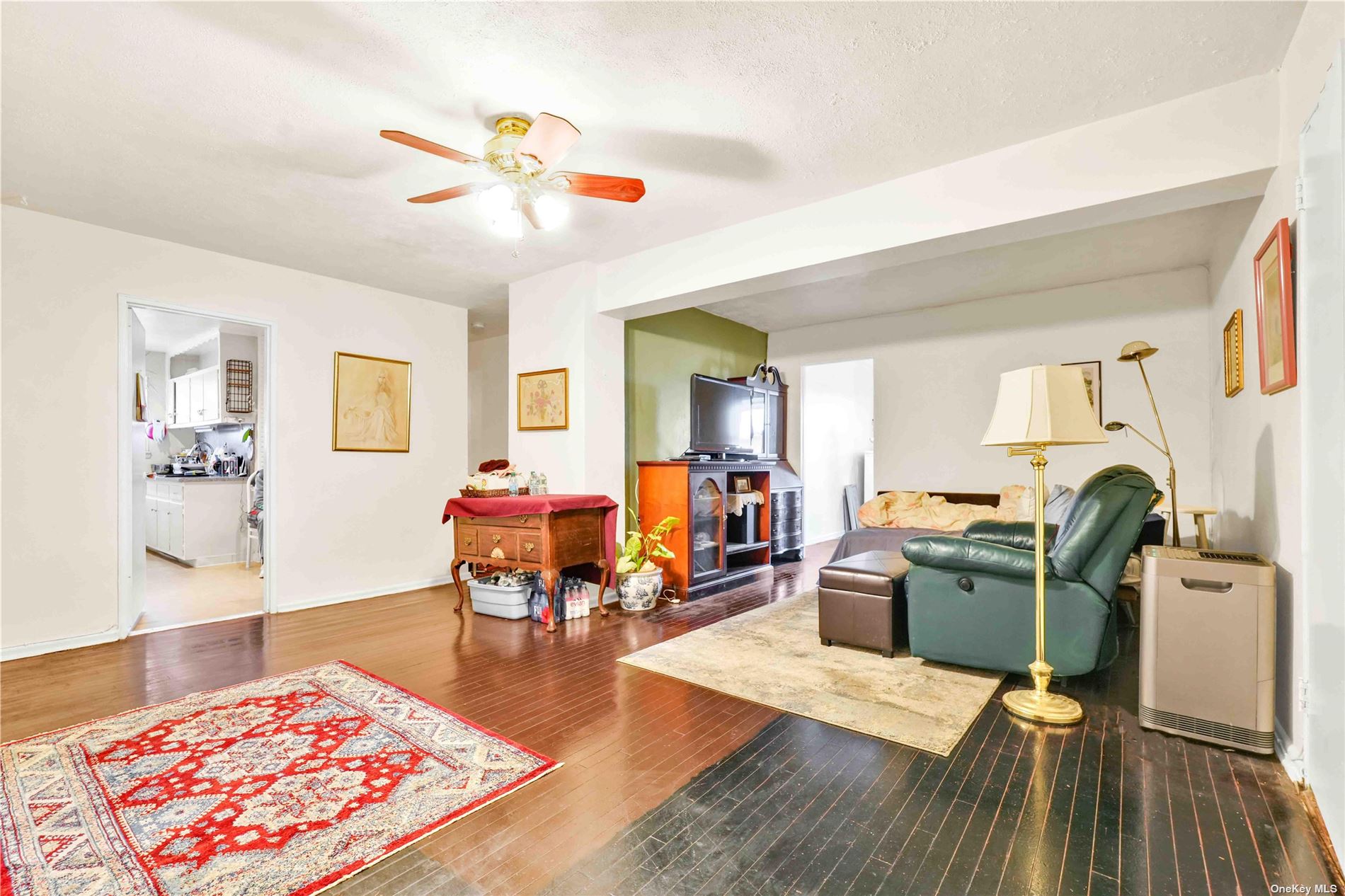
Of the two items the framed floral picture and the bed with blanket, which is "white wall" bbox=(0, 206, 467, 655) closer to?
the bed with blanket

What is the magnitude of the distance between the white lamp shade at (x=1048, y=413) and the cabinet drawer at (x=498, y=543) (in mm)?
2980

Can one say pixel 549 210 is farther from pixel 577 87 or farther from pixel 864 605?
pixel 864 605

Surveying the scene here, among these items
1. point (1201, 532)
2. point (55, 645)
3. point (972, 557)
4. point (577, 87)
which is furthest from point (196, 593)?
point (1201, 532)

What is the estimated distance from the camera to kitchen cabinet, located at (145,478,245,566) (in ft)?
20.7

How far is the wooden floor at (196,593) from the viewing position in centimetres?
432

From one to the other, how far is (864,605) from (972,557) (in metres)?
0.66

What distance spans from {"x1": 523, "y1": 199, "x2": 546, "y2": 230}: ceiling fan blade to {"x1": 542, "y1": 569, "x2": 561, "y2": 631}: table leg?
214 centimetres

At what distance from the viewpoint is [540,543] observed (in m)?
3.98

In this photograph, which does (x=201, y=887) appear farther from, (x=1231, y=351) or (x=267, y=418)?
(x=1231, y=351)

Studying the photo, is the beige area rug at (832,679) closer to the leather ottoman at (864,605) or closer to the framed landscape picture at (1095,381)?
the leather ottoman at (864,605)

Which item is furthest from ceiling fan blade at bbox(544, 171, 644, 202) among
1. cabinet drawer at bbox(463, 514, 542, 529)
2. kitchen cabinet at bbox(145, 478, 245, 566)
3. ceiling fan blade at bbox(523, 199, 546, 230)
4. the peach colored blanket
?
kitchen cabinet at bbox(145, 478, 245, 566)

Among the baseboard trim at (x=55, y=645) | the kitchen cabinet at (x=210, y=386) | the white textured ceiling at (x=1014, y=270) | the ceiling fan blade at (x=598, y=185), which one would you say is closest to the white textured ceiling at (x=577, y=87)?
the ceiling fan blade at (x=598, y=185)

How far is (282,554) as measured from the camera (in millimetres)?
4543

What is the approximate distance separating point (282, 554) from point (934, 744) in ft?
14.9
